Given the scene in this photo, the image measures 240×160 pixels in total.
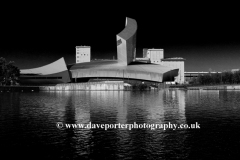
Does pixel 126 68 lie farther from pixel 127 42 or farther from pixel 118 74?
pixel 127 42

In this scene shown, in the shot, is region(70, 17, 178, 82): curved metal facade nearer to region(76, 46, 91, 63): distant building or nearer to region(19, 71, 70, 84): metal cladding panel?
region(19, 71, 70, 84): metal cladding panel

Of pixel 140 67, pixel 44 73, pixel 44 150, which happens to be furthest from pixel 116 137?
pixel 44 73

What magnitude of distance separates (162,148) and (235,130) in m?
6.17

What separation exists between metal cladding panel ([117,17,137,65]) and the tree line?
34.2m

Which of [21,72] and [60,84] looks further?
[21,72]

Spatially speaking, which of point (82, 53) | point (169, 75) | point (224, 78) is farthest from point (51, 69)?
point (82, 53)

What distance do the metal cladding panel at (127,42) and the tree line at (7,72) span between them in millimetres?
34220

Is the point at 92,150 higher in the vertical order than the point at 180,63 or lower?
lower

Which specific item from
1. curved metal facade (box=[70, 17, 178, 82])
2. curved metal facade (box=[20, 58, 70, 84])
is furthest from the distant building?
curved metal facade (box=[70, 17, 178, 82])

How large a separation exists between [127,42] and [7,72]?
39.3 metres

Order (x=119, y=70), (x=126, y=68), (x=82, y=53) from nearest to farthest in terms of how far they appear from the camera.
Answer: (x=126, y=68) → (x=119, y=70) → (x=82, y=53)

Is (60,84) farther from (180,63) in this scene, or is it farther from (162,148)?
(180,63)

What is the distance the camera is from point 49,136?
49.4 feet

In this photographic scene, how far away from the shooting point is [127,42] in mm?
86375
